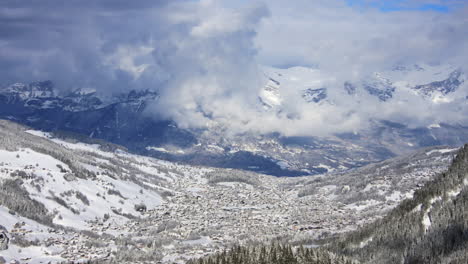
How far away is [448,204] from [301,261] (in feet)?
126

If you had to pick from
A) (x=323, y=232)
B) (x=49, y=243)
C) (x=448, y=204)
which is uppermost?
(x=448, y=204)

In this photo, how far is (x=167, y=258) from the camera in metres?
142

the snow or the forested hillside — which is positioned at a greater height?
the forested hillside

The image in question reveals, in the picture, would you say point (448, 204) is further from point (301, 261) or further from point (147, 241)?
point (147, 241)

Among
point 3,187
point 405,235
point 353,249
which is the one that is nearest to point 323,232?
point 353,249

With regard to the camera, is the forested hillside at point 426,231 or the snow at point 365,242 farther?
the snow at point 365,242

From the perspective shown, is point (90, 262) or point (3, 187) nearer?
point (90, 262)

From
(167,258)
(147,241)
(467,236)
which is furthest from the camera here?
(147,241)

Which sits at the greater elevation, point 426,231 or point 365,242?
point 426,231

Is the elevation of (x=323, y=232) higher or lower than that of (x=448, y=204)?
lower

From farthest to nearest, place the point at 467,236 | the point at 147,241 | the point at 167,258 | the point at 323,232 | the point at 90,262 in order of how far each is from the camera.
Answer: the point at 323,232
the point at 147,241
the point at 167,258
the point at 90,262
the point at 467,236

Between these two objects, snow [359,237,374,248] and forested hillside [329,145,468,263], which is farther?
snow [359,237,374,248]

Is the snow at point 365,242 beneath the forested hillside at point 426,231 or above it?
beneath

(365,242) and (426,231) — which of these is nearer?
(426,231)
